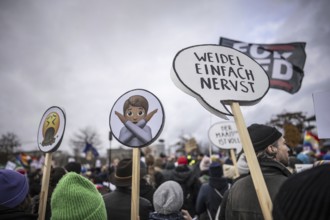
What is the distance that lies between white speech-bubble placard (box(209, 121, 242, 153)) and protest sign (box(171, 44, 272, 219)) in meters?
3.27

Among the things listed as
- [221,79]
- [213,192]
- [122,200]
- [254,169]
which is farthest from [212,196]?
[221,79]

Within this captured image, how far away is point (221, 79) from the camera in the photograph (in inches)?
76.2

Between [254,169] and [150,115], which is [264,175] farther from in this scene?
[150,115]

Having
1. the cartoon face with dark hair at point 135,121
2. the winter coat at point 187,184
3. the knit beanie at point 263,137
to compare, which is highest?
the cartoon face with dark hair at point 135,121

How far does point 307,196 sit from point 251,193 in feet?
3.61

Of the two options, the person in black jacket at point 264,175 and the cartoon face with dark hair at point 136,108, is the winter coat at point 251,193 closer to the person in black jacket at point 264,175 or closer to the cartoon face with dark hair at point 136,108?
the person in black jacket at point 264,175

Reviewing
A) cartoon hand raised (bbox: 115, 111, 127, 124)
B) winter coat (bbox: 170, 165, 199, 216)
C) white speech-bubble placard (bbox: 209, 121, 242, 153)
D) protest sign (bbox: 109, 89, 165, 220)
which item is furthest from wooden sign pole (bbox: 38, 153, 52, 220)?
white speech-bubble placard (bbox: 209, 121, 242, 153)

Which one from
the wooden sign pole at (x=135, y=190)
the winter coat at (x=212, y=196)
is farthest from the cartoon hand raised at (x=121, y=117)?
the winter coat at (x=212, y=196)

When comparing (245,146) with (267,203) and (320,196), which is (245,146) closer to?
(267,203)

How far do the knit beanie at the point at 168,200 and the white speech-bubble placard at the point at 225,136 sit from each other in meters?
2.77

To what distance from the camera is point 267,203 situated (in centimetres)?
153

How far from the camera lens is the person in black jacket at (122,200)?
2.42 m

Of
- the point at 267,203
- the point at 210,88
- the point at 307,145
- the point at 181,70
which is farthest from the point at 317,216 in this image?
the point at 307,145

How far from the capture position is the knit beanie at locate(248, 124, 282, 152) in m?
2.04
